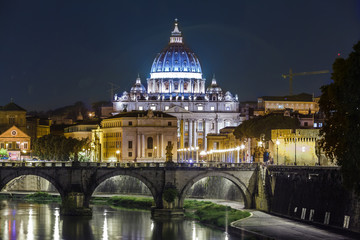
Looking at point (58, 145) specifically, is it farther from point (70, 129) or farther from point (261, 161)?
point (261, 161)

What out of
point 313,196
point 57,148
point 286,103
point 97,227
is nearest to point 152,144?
point 57,148

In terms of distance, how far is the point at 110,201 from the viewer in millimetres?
94938

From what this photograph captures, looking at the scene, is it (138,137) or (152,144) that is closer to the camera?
(138,137)

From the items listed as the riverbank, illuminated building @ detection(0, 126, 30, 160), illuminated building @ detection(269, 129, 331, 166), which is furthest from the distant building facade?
illuminated building @ detection(269, 129, 331, 166)

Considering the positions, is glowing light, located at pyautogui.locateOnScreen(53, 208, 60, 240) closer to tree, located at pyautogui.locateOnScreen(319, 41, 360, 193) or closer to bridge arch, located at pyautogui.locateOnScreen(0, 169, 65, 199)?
bridge arch, located at pyautogui.locateOnScreen(0, 169, 65, 199)

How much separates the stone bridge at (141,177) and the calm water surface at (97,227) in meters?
1.71

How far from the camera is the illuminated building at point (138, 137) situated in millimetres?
147875

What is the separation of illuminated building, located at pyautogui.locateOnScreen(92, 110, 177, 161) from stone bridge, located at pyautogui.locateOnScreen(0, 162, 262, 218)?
6542 cm

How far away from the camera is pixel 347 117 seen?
50.3 metres

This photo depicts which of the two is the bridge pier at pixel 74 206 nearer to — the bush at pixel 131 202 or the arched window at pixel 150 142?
the bush at pixel 131 202

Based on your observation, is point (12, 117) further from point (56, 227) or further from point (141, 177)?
point (56, 227)

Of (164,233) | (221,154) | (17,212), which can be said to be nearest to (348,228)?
(164,233)

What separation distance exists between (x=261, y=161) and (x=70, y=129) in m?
87.9

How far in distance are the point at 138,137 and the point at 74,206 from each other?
229 ft
